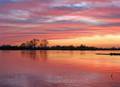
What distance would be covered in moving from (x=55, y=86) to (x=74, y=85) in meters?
1.32

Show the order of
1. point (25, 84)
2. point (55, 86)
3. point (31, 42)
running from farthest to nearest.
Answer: point (31, 42)
point (25, 84)
point (55, 86)

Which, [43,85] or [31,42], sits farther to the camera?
[31,42]

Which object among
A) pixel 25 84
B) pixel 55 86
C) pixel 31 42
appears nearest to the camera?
pixel 55 86

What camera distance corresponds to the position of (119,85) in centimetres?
1822

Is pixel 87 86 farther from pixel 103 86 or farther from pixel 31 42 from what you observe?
pixel 31 42

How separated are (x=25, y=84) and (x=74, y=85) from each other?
3.30 m

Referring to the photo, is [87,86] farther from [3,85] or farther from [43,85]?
[3,85]

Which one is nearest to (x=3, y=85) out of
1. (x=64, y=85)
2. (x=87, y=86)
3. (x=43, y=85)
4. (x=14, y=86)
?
(x=14, y=86)

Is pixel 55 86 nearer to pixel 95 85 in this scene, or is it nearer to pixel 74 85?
pixel 74 85

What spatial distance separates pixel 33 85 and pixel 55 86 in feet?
5.35

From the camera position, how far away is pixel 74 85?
18.2 metres

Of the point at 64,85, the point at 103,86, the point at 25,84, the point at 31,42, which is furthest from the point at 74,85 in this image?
the point at 31,42

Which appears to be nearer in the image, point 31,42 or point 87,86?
point 87,86

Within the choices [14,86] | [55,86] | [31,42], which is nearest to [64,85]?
[55,86]
